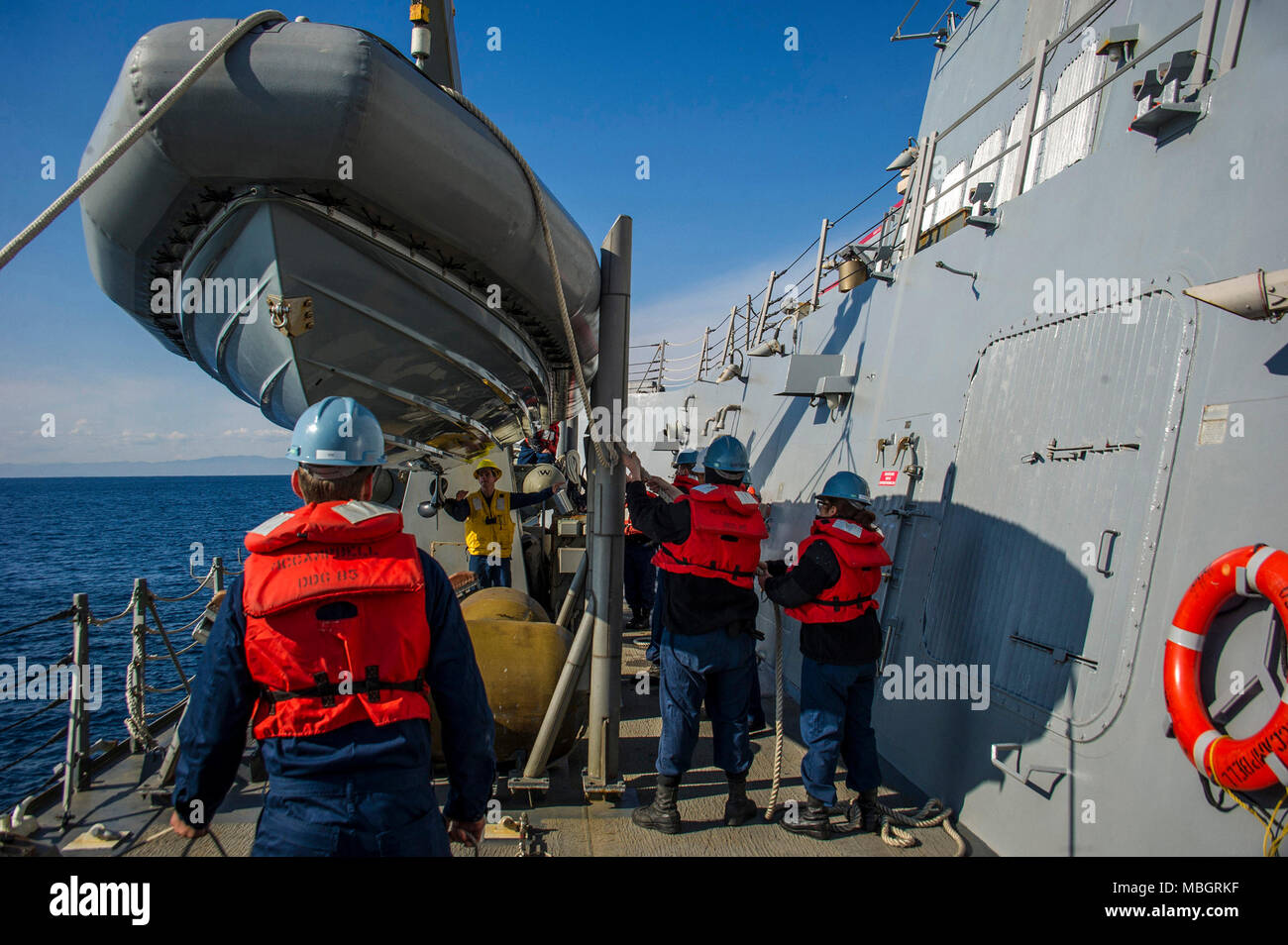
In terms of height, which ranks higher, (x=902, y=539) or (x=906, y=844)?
(x=902, y=539)

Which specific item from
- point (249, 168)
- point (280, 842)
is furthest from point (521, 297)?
point (280, 842)

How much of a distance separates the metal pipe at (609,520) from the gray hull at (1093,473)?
159 centimetres

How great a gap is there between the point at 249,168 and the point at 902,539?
12.6ft

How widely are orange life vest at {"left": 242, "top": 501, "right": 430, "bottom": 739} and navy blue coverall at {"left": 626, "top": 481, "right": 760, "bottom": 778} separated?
1589 millimetres

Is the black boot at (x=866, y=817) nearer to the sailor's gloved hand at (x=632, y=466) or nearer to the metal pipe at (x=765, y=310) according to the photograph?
the sailor's gloved hand at (x=632, y=466)

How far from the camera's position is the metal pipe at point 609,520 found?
3486mm

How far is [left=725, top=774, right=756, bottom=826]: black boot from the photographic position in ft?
10.6

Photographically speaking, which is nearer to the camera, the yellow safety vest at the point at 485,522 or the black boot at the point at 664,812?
the black boot at the point at 664,812

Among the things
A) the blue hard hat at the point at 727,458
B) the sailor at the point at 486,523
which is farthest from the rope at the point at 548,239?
the sailor at the point at 486,523

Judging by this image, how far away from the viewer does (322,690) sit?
5.47 ft

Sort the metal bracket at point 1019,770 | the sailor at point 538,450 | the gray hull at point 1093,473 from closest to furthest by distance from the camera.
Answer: the gray hull at point 1093,473
the metal bracket at point 1019,770
the sailor at point 538,450

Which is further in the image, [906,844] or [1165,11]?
[1165,11]
